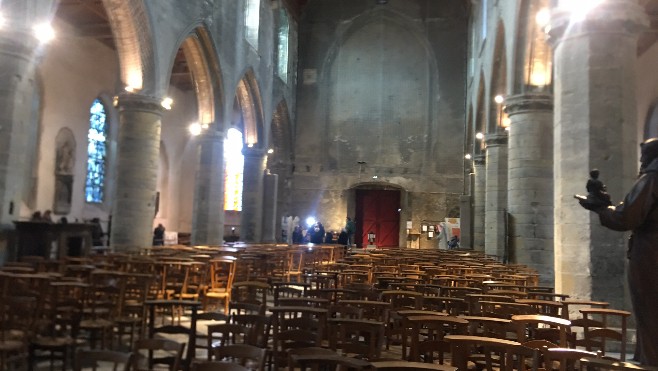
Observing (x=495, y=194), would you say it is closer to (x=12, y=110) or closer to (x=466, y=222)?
(x=466, y=222)

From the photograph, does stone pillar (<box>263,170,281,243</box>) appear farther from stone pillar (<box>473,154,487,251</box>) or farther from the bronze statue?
the bronze statue

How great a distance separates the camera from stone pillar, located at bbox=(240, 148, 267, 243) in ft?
80.6

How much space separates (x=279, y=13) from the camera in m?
27.2

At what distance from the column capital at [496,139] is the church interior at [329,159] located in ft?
0.24

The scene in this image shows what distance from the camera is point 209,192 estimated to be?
19.6 meters

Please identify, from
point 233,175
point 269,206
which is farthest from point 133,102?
point 233,175

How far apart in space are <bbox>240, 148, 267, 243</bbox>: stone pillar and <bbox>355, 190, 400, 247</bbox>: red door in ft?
23.7

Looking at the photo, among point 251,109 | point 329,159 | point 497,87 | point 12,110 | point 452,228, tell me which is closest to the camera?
point 12,110

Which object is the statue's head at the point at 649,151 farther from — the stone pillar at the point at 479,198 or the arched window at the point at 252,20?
the arched window at the point at 252,20

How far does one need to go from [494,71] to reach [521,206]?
671 cm

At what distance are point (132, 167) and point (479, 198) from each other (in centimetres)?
1379

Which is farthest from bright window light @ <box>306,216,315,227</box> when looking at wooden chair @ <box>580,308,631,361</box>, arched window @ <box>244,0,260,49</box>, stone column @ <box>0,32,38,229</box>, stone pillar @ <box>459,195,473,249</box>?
wooden chair @ <box>580,308,631,361</box>

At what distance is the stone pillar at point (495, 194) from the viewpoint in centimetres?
1697

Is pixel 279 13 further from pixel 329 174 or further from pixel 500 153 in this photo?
pixel 500 153
